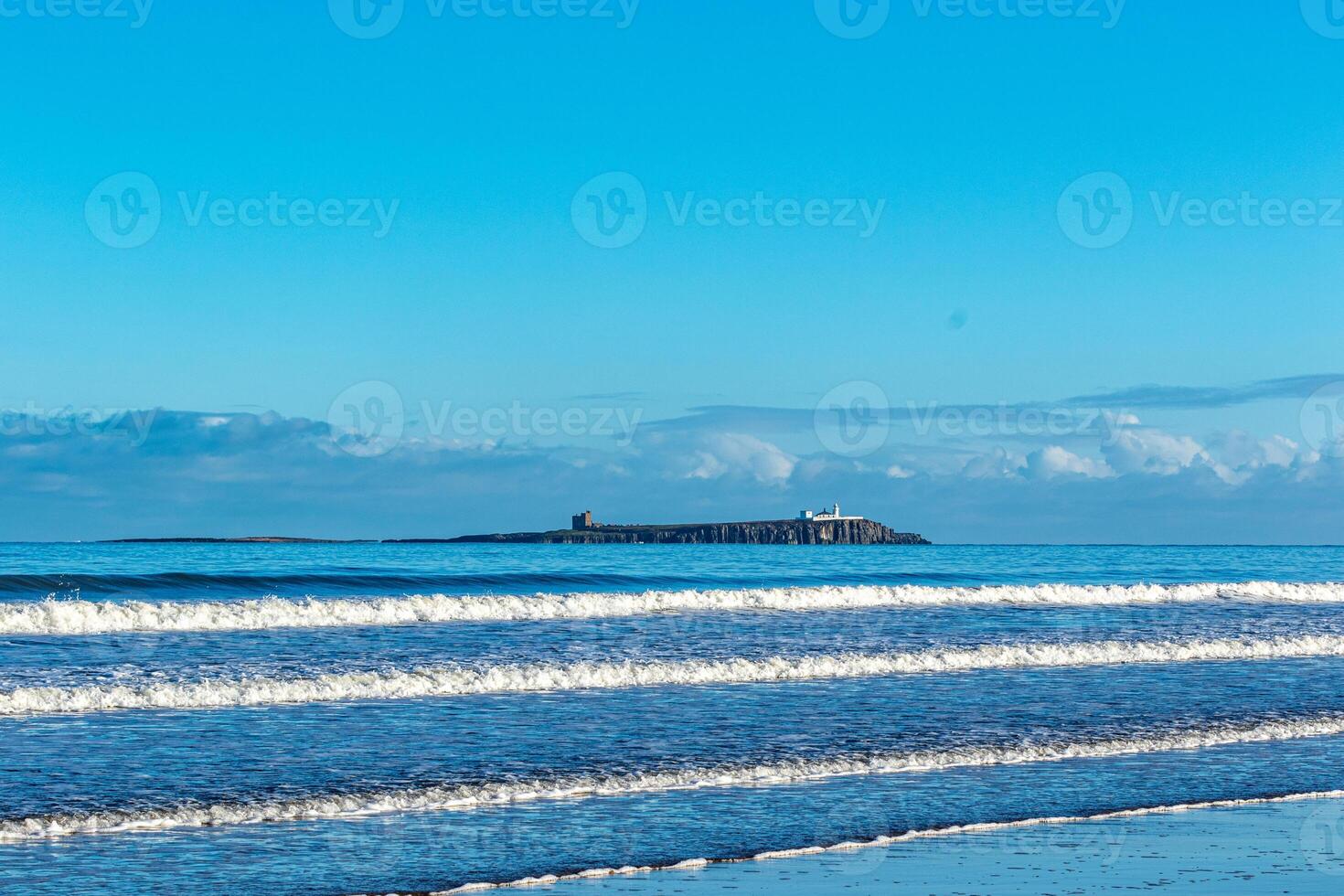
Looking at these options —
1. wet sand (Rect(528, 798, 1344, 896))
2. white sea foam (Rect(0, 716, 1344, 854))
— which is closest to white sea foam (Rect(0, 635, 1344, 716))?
white sea foam (Rect(0, 716, 1344, 854))

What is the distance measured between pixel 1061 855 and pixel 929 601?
2798cm

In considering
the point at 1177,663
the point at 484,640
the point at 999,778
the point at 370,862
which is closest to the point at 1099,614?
the point at 1177,663

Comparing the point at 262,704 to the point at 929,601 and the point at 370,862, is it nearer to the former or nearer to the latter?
the point at 370,862

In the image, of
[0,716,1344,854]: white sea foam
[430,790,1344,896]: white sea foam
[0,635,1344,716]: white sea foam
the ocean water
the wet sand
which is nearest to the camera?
the wet sand

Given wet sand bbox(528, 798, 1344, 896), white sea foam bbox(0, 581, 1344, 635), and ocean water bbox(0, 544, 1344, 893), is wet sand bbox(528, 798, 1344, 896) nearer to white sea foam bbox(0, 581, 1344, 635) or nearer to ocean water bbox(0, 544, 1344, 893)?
ocean water bbox(0, 544, 1344, 893)

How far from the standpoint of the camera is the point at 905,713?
16078 mm

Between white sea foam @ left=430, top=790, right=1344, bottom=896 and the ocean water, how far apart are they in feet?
0.37

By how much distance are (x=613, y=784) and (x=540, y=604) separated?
19801 millimetres

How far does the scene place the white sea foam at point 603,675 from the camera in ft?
52.7

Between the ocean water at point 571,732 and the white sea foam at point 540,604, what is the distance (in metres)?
0.13

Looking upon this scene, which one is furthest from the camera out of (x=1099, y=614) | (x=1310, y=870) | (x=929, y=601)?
(x=929, y=601)

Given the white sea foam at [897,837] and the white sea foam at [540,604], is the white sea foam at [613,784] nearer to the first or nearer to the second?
the white sea foam at [897,837]

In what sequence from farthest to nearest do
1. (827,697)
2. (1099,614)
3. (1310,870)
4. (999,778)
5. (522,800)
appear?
1. (1099,614)
2. (827,697)
3. (999,778)
4. (522,800)
5. (1310,870)

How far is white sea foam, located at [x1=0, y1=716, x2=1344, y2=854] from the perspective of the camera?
32.9 ft
